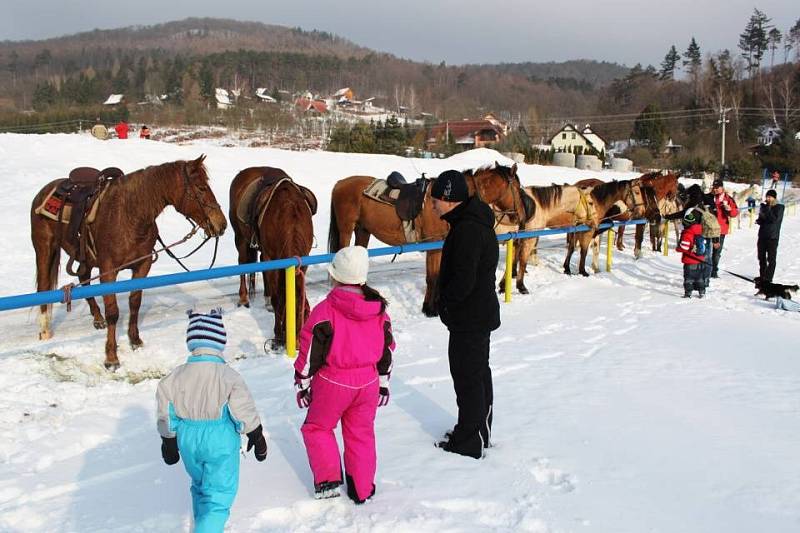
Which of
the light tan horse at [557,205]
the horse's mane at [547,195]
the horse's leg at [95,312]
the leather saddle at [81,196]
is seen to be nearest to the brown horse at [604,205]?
the light tan horse at [557,205]

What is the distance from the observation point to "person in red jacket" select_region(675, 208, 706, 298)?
8836mm

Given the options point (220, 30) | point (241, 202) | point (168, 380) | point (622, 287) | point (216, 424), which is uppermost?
point (220, 30)

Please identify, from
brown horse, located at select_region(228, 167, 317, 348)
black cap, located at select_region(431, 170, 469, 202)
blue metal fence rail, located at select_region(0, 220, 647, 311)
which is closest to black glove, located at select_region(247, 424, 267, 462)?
black cap, located at select_region(431, 170, 469, 202)

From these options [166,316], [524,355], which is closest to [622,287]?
[524,355]

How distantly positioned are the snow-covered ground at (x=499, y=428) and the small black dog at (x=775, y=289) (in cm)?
45

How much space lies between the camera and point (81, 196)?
18.7ft

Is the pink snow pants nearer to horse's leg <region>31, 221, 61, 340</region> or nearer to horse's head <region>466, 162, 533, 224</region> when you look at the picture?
horse's leg <region>31, 221, 61, 340</region>

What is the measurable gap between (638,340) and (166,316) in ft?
18.1

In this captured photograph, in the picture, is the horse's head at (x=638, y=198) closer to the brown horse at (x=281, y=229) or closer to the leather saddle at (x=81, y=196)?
the brown horse at (x=281, y=229)

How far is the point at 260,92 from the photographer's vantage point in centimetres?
10125

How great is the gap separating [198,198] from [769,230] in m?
9.61

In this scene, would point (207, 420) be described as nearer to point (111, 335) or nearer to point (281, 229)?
point (111, 335)

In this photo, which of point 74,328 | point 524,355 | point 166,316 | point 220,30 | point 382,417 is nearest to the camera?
point 382,417

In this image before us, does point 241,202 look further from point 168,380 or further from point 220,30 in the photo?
point 220,30
